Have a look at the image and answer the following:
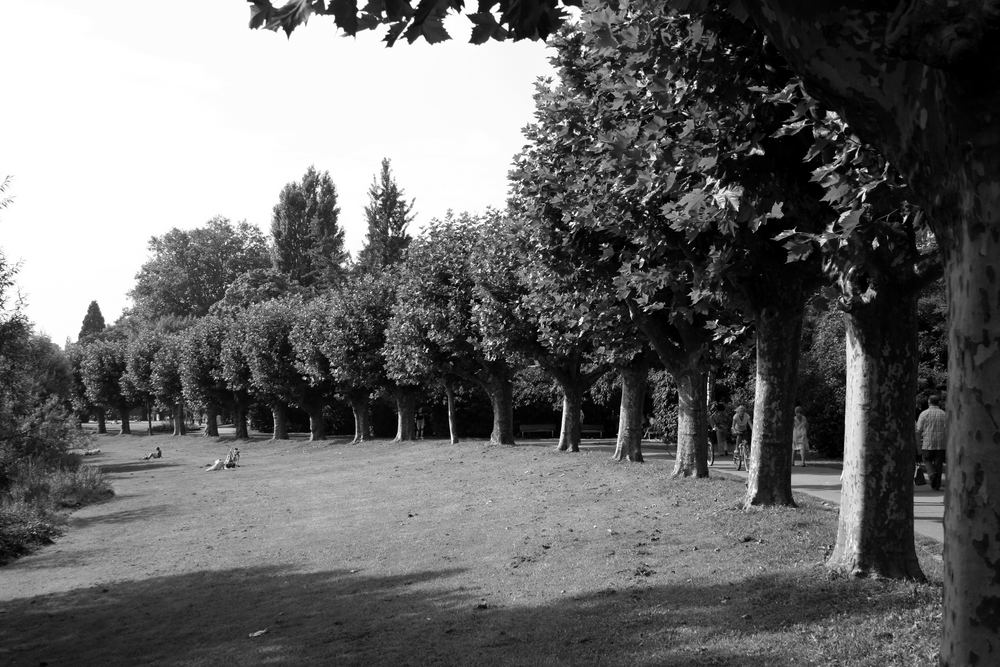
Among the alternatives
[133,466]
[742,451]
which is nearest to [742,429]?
[742,451]

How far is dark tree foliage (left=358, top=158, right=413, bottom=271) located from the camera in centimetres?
8412

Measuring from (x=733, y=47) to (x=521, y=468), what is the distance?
63.5 feet

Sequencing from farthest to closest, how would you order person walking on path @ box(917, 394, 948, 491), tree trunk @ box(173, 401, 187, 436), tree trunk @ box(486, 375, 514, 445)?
tree trunk @ box(173, 401, 187, 436), tree trunk @ box(486, 375, 514, 445), person walking on path @ box(917, 394, 948, 491)

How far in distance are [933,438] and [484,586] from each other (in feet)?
34.9

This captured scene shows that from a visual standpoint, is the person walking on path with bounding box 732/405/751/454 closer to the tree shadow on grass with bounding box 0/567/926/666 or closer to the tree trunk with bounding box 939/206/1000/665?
the tree shadow on grass with bounding box 0/567/926/666

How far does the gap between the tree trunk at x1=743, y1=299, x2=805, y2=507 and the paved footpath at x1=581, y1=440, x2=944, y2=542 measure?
2062 mm

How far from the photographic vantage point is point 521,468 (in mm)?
27688

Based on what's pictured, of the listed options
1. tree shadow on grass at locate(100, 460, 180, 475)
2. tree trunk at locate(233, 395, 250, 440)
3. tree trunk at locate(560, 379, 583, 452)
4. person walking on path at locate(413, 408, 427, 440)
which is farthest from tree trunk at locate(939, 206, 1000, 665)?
tree trunk at locate(233, 395, 250, 440)

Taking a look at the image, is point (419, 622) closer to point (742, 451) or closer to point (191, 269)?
point (742, 451)

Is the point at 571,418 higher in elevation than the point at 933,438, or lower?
lower

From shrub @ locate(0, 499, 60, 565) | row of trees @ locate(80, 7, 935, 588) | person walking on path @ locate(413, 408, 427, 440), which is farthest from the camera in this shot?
person walking on path @ locate(413, 408, 427, 440)

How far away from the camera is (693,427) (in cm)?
A: 2039

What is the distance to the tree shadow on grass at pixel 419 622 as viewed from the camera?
8.47 metres

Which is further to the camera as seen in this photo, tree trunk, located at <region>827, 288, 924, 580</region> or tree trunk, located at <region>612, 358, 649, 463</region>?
tree trunk, located at <region>612, 358, 649, 463</region>
